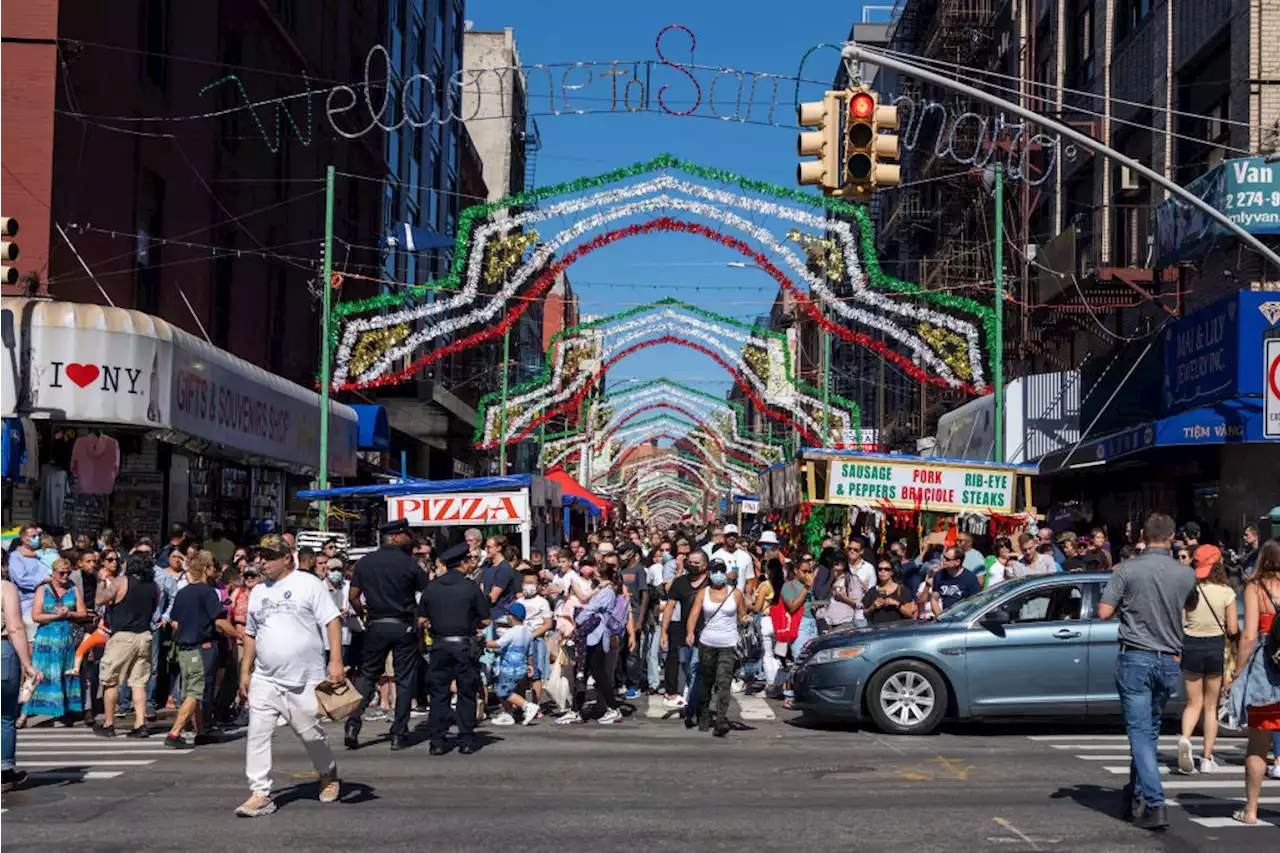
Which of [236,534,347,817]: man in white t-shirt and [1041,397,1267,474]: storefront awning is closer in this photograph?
[236,534,347,817]: man in white t-shirt

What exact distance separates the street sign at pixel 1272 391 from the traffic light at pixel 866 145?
9156mm

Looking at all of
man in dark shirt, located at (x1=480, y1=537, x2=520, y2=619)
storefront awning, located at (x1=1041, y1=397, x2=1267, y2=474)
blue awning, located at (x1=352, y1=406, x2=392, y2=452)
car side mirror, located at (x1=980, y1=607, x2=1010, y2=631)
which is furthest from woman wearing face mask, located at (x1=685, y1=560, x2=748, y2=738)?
blue awning, located at (x1=352, y1=406, x2=392, y2=452)

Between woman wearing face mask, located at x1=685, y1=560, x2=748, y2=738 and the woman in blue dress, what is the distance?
20.0 ft

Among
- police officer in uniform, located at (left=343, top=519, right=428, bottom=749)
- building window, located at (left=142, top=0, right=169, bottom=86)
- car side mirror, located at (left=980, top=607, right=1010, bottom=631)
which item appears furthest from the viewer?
building window, located at (left=142, top=0, right=169, bottom=86)

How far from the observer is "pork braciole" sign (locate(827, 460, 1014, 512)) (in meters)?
24.5

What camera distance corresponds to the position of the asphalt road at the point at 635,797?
919 cm

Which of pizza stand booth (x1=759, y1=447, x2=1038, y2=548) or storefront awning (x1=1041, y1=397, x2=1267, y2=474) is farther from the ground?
storefront awning (x1=1041, y1=397, x2=1267, y2=474)

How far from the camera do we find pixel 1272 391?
70.3 ft

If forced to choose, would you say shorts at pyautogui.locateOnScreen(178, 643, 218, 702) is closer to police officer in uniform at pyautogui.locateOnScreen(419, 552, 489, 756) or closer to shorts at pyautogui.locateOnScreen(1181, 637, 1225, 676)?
police officer in uniform at pyautogui.locateOnScreen(419, 552, 489, 756)

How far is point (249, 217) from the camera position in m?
33.6

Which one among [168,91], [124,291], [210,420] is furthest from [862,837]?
[168,91]

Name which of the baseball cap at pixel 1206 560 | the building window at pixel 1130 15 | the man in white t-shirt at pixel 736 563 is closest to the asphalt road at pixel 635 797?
the baseball cap at pixel 1206 560

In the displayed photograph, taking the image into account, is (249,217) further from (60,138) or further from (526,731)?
(526,731)

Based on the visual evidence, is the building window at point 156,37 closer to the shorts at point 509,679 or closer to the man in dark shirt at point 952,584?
the shorts at point 509,679
